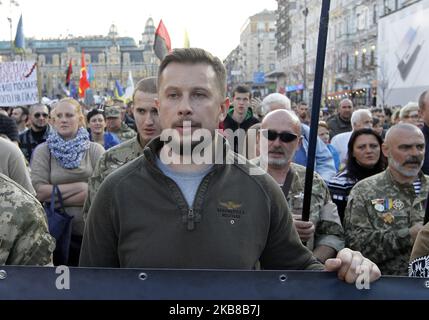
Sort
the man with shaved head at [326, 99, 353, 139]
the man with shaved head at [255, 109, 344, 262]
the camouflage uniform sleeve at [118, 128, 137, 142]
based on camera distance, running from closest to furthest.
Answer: the man with shaved head at [255, 109, 344, 262], the camouflage uniform sleeve at [118, 128, 137, 142], the man with shaved head at [326, 99, 353, 139]

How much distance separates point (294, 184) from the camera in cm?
381

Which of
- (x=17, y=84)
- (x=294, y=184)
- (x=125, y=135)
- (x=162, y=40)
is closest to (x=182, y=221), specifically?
(x=294, y=184)

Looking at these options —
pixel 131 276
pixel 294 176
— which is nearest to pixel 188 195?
pixel 131 276

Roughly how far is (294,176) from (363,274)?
7.61ft

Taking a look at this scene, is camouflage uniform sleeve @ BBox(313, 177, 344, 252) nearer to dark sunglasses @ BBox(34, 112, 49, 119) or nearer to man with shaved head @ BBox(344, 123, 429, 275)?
man with shaved head @ BBox(344, 123, 429, 275)

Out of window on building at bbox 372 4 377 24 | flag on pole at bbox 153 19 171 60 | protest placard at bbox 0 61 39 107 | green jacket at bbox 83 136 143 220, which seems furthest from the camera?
window on building at bbox 372 4 377 24

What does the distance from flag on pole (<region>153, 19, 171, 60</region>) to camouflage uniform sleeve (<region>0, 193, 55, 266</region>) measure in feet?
19.5

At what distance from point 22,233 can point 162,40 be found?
651 cm

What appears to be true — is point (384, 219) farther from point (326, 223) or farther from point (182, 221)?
point (182, 221)

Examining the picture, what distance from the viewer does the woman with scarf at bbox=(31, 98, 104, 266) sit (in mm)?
4910

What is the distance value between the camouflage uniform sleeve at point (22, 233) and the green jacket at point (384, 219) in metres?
2.30

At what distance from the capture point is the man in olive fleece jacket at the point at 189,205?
6.54ft
